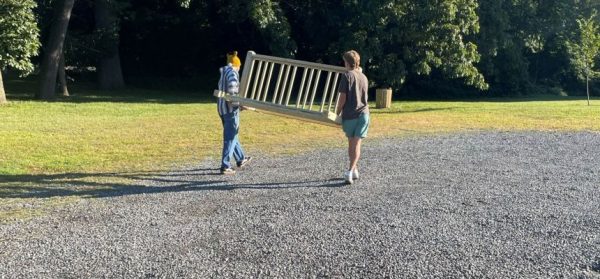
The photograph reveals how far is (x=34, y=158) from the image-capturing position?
10.7 meters

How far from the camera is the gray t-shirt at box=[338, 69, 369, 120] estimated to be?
8234 millimetres

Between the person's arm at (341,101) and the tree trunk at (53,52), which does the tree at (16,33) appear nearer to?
the tree trunk at (53,52)

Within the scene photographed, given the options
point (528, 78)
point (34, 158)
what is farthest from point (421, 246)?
point (528, 78)

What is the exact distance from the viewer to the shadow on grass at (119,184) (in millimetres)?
7982

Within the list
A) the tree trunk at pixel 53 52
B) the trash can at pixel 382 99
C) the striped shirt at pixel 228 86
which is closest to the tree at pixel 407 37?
the trash can at pixel 382 99

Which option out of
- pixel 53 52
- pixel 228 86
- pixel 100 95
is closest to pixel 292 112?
pixel 228 86

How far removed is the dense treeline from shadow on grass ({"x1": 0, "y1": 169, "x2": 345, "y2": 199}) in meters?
13.6

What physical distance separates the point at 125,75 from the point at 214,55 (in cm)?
524

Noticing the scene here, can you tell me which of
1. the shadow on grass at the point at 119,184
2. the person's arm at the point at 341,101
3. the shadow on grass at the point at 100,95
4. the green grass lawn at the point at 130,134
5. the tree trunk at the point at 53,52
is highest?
the tree trunk at the point at 53,52

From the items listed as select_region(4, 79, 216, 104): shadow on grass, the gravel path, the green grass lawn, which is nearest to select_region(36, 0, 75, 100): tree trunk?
select_region(4, 79, 216, 104): shadow on grass

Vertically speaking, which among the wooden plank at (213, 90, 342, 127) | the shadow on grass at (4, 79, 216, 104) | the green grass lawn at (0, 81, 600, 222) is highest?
the wooden plank at (213, 90, 342, 127)

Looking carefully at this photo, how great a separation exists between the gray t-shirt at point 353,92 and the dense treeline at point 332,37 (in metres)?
16.2

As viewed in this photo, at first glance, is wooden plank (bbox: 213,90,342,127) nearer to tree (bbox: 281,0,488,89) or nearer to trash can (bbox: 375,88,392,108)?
trash can (bbox: 375,88,392,108)

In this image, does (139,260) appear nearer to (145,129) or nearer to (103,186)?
(103,186)
